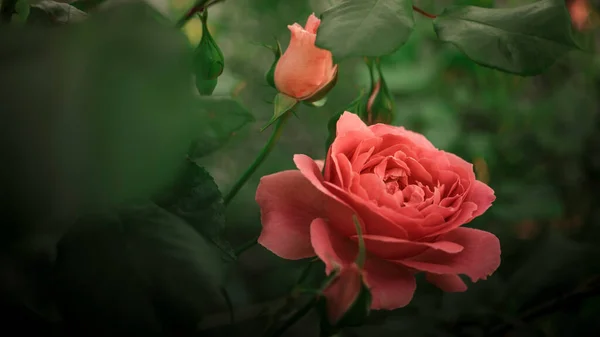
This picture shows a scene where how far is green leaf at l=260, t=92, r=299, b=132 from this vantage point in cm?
34

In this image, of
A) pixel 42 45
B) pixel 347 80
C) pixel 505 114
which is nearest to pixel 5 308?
pixel 42 45

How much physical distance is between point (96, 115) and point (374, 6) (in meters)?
0.15

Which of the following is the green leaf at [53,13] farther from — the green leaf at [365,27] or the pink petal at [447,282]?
the pink petal at [447,282]

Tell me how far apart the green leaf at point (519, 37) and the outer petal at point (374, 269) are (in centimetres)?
12

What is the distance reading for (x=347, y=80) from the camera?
0.77 metres

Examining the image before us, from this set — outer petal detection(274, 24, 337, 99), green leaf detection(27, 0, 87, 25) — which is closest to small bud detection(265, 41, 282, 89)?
outer petal detection(274, 24, 337, 99)

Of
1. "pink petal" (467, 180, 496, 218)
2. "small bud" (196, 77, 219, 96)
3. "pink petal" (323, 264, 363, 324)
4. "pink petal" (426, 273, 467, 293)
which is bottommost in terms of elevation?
"pink petal" (426, 273, 467, 293)

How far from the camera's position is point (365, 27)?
27 centimetres

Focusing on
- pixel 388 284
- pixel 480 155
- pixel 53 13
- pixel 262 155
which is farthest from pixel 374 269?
pixel 480 155

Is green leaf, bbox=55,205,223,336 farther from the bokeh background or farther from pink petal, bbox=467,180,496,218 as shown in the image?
pink petal, bbox=467,180,496,218

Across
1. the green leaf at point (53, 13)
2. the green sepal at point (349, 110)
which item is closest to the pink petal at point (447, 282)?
the green sepal at point (349, 110)

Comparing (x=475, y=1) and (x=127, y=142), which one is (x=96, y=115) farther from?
(x=475, y=1)

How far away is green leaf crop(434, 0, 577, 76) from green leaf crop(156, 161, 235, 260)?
0.16 m

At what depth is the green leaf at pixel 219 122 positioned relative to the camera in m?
0.37
